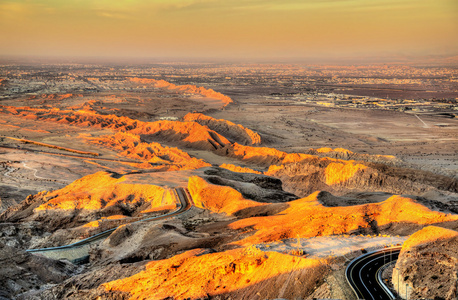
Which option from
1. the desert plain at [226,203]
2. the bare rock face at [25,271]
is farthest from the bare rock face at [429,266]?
the bare rock face at [25,271]

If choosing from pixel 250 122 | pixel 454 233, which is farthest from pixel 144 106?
pixel 454 233

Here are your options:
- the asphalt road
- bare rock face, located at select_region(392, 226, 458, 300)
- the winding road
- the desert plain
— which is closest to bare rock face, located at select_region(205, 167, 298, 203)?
the desert plain

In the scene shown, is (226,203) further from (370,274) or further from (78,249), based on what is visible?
(370,274)

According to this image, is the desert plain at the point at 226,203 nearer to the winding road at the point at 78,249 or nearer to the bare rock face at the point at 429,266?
the bare rock face at the point at 429,266

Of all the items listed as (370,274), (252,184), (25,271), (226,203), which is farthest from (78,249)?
(370,274)

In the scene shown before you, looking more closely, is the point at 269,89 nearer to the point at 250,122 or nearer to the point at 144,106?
the point at 144,106

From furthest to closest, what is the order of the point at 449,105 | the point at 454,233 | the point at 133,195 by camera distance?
the point at 449,105 < the point at 133,195 < the point at 454,233

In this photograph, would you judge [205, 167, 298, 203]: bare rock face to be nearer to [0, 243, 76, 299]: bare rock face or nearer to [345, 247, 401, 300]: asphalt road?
[0, 243, 76, 299]: bare rock face
